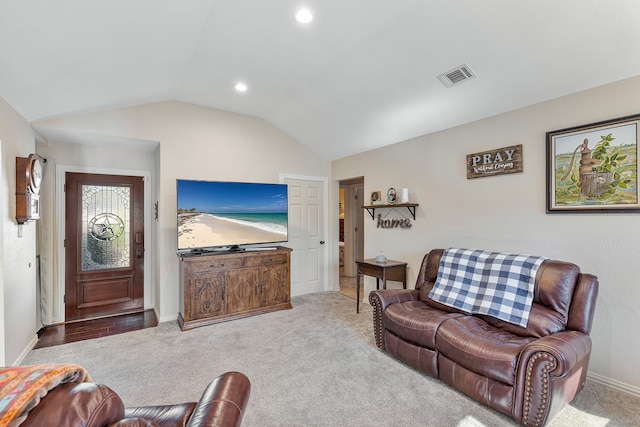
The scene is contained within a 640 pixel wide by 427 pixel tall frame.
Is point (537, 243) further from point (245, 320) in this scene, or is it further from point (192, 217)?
point (192, 217)

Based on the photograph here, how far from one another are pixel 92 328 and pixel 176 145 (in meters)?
2.50

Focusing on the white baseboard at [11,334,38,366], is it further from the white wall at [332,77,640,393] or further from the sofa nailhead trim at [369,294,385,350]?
the white wall at [332,77,640,393]

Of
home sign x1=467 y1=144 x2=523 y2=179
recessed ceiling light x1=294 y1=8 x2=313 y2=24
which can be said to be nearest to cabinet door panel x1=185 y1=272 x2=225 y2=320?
recessed ceiling light x1=294 y1=8 x2=313 y2=24

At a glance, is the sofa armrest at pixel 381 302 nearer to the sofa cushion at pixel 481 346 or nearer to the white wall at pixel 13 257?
the sofa cushion at pixel 481 346

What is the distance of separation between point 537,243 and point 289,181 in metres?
3.43

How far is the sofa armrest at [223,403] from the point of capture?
0.98m

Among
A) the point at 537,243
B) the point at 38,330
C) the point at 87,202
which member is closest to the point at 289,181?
the point at 87,202

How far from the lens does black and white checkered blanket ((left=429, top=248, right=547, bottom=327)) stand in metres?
2.37

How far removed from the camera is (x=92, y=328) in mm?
3604

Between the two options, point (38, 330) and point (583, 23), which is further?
point (38, 330)

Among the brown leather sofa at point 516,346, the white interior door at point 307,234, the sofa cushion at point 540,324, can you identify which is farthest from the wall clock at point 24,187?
the sofa cushion at point 540,324

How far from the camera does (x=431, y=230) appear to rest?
3684 millimetres

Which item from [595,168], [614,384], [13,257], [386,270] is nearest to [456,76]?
[595,168]

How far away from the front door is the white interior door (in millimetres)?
Result: 2251
